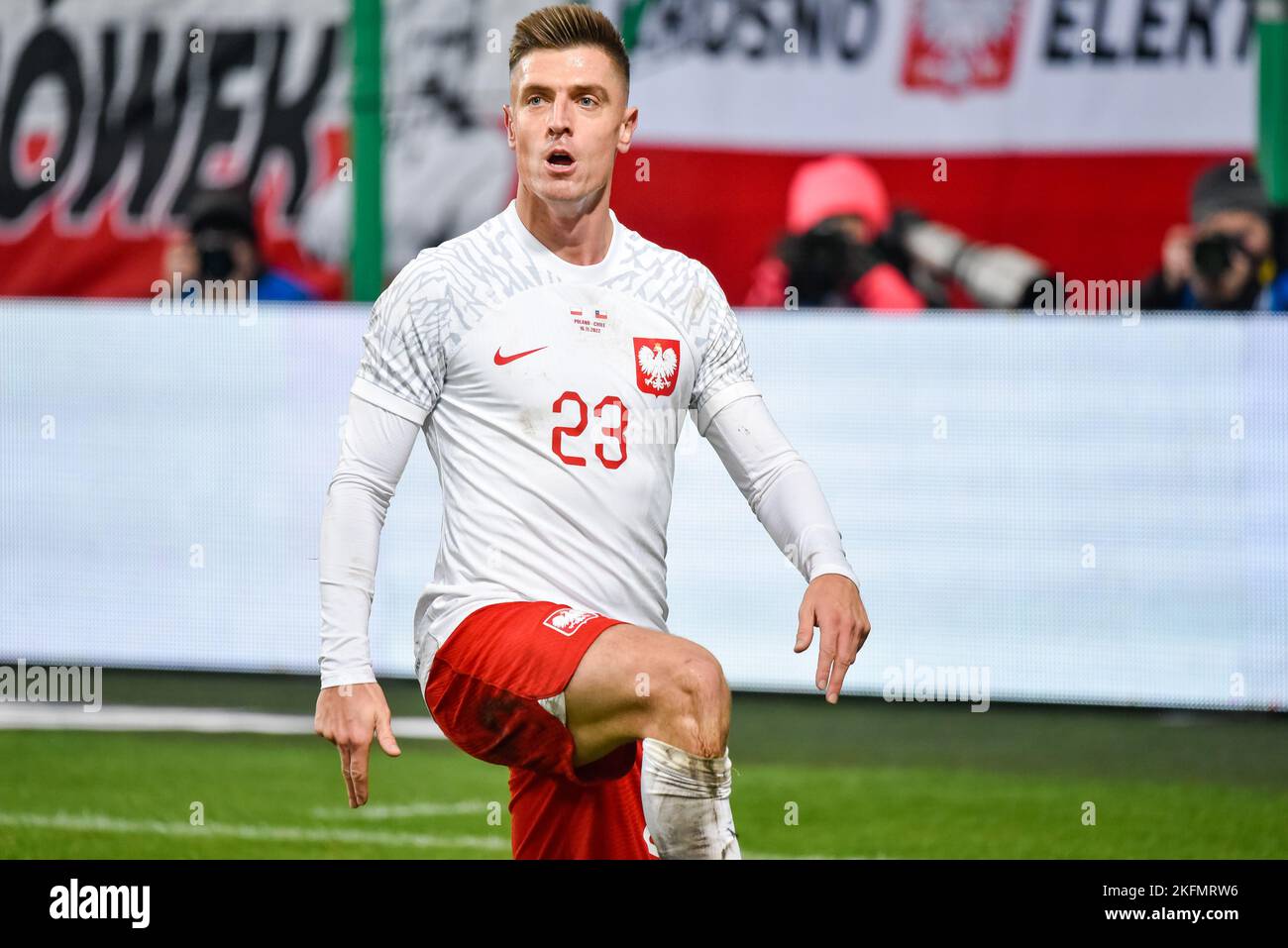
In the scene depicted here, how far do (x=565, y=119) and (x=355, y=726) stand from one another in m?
1.23

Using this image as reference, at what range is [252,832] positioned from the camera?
681 cm

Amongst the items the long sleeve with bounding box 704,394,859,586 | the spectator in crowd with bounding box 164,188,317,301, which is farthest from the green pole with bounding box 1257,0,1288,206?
the long sleeve with bounding box 704,394,859,586

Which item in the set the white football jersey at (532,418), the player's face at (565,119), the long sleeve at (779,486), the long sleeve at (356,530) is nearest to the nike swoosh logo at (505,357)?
the white football jersey at (532,418)

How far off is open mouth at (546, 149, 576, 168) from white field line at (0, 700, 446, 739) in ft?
16.1

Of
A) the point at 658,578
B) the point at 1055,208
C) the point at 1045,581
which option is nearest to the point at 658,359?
the point at 658,578

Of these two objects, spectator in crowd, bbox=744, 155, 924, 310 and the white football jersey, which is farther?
spectator in crowd, bbox=744, 155, 924, 310

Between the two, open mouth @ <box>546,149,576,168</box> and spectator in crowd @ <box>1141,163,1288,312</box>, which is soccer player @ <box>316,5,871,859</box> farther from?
spectator in crowd @ <box>1141,163,1288,312</box>

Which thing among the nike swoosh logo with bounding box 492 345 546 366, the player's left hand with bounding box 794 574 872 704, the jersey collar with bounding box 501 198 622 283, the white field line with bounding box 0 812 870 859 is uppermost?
the jersey collar with bounding box 501 198 622 283

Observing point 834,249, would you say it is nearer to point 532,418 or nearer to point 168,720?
point 168,720

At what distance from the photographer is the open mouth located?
4012mm

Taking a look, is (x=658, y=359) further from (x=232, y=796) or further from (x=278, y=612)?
(x=278, y=612)

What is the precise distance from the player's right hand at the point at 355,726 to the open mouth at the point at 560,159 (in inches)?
42.9

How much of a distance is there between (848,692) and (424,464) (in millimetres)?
2111

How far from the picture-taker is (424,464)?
9070 mm
